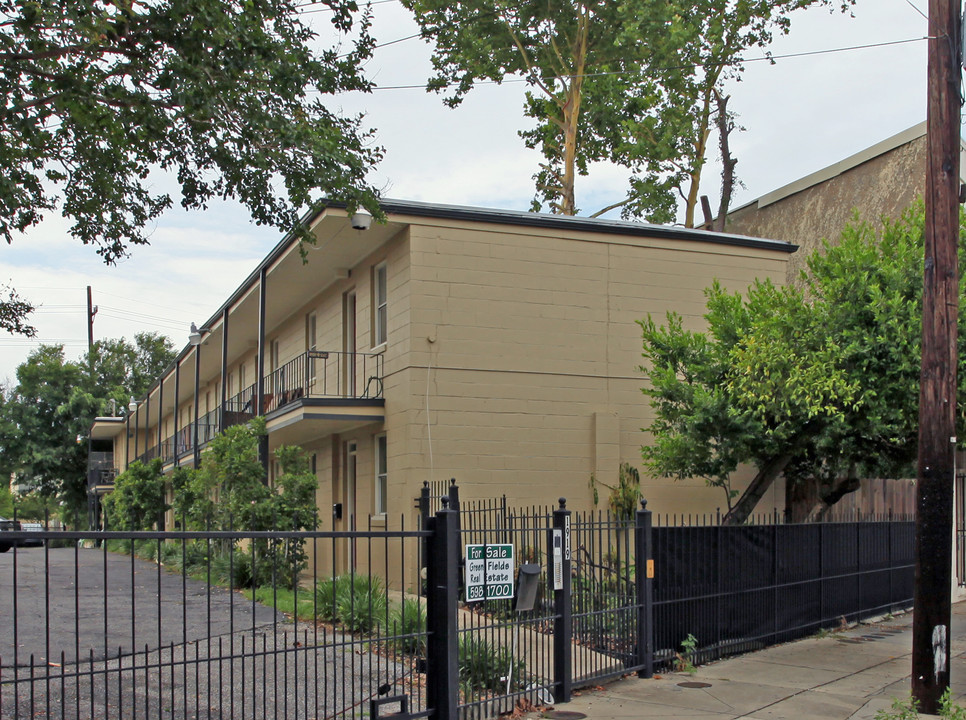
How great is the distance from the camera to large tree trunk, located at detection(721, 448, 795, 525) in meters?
16.3

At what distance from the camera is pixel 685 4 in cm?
2911

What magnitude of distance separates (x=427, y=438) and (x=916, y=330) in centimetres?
785

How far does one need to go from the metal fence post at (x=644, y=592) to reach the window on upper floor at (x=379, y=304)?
31.2 feet

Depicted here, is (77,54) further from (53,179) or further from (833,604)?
(833,604)

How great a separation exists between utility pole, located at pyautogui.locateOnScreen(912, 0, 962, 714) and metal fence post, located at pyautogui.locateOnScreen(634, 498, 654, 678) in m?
2.54

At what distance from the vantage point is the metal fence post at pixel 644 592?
10.6 m

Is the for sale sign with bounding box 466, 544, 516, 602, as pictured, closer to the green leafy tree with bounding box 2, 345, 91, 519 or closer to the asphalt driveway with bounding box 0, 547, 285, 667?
the asphalt driveway with bounding box 0, 547, 285, 667

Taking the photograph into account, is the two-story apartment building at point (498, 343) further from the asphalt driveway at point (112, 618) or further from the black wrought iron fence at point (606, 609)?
the black wrought iron fence at point (606, 609)

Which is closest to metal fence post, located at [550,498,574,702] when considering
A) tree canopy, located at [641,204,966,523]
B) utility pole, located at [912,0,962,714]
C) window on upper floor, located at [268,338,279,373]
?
utility pole, located at [912,0,962,714]

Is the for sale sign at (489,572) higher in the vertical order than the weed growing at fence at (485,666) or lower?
higher

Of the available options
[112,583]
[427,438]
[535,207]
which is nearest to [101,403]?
[535,207]

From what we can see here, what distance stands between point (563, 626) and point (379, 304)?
36.2 feet

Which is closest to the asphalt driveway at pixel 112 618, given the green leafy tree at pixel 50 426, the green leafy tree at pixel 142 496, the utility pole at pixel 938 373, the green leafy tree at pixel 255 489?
the green leafy tree at pixel 255 489

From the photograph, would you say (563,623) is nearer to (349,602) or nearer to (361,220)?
(349,602)
